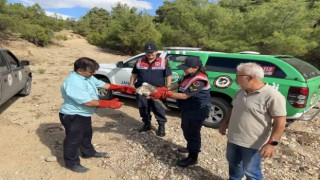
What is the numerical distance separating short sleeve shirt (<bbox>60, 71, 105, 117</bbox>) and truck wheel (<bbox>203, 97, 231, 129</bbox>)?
271cm

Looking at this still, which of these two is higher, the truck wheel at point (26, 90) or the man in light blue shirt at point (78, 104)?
the man in light blue shirt at point (78, 104)

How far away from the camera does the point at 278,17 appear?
12.5 m

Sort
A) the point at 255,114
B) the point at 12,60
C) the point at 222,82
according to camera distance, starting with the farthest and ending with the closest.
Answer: the point at 12,60, the point at 222,82, the point at 255,114

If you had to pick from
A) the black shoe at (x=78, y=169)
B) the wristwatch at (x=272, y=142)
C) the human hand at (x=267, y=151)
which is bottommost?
the black shoe at (x=78, y=169)

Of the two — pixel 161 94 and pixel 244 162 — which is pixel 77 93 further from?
pixel 244 162

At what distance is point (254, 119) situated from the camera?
2383 mm

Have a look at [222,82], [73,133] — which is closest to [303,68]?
[222,82]

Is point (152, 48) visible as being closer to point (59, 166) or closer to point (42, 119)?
point (59, 166)

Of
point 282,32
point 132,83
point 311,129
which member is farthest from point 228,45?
point 132,83

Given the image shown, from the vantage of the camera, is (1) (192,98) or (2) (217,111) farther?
(2) (217,111)

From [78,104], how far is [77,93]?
21 cm

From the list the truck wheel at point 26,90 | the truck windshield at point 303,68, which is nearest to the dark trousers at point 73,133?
the truck windshield at point 303,68

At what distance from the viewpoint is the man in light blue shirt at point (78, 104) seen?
3.03m

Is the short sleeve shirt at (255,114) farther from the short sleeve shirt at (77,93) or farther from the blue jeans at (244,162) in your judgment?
the short sleeve shirt at (77,93)
